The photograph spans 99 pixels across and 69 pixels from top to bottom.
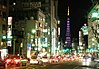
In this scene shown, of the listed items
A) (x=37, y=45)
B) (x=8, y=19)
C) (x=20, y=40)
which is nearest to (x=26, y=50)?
(x=20, y=40)

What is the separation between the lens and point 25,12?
12812cm

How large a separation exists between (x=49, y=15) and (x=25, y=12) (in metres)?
42.2

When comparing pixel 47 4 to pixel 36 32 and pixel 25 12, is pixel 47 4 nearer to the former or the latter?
pixel 25 12

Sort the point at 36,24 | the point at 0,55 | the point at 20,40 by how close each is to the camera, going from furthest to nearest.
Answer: the point at 36,24
the point at 20,40
the point at 0,55

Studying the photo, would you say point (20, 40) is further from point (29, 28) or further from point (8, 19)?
point (8, 19)

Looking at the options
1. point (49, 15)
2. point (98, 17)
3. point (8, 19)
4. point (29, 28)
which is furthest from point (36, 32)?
point (98, 17)

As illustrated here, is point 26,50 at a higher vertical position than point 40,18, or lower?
lower

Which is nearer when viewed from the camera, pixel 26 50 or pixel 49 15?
pixel 26 50

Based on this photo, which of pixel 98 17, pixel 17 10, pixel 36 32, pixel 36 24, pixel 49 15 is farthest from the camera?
pixel 49 15

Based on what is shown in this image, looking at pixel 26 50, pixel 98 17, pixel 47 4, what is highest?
pixel 47 4

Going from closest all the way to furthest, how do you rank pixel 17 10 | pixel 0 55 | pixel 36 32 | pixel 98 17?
pixel 98 17 < pixel 0 55 < pixel 36 32 < pixel 17 10

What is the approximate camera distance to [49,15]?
16925 cm

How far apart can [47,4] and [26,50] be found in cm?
7164

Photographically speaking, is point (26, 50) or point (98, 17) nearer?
point (98, 17)
